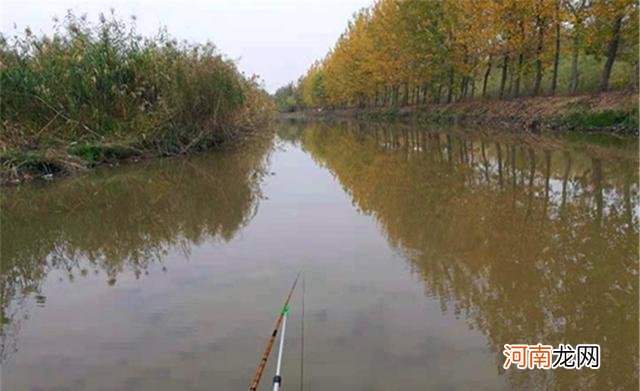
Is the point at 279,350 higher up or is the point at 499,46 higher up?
the point at 499,46

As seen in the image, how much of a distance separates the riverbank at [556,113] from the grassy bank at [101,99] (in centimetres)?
1026

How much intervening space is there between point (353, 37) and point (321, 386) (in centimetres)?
4004

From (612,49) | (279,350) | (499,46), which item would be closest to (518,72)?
(499,46)

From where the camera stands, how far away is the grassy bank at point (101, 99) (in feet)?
30.1

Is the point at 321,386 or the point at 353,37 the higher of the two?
the point at 353,37

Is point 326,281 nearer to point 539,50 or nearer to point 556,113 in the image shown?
point 556,113

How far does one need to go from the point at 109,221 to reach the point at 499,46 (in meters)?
20.5

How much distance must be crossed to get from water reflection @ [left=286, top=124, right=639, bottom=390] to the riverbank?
19.5 ft

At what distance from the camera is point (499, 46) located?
22.7 meters

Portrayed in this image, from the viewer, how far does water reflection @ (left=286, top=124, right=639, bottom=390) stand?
Answer: 2.98 meters

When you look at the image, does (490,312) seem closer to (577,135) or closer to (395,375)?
(395,375)

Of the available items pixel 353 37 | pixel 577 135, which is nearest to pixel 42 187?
pixel 577 135

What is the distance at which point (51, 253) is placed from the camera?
15.6 ft

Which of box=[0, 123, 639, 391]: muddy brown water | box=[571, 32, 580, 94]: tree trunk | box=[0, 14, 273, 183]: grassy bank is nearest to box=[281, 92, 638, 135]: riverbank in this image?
box=[571, 32, 580, 94]: tree trunk
